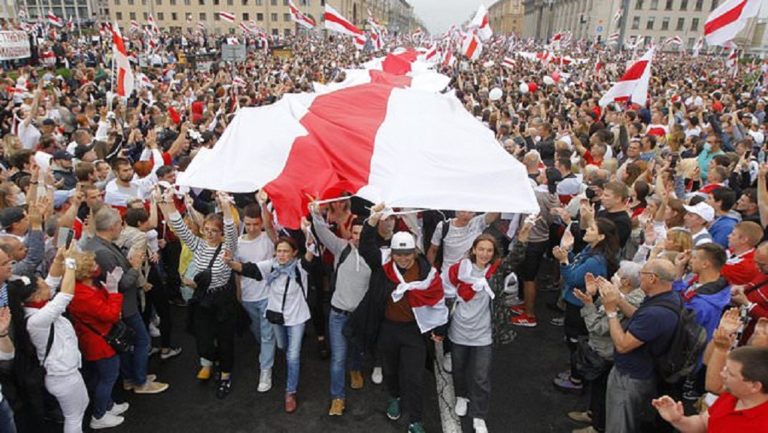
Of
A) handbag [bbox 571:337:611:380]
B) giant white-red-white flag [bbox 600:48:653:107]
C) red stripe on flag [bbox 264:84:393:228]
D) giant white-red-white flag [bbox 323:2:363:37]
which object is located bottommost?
handbag [bbox 571:337:611:380]

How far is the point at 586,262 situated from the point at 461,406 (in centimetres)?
164

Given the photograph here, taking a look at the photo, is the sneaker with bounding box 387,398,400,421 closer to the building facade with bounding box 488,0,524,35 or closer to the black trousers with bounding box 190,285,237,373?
the black trousers with bounding box 190,285,237,373

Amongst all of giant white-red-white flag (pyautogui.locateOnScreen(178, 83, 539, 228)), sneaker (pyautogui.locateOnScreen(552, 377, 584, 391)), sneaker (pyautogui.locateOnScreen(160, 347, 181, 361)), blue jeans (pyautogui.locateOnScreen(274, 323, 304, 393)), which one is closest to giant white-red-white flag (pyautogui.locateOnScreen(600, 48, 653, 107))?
giant white-red-white flag (pyautogui.locateOnScreen(178, 83, 539, 228))

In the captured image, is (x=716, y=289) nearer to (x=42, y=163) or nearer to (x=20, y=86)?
(x=42, y=163)

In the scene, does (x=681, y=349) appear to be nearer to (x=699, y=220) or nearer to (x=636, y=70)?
(x=699, y=220)

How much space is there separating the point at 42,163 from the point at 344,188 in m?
3.27

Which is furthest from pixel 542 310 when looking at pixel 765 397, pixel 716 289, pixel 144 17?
pixel 144 17

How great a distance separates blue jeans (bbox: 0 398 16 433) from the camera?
329 centimetres

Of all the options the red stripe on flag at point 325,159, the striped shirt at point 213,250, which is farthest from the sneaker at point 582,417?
the striped shirt at point 213,250

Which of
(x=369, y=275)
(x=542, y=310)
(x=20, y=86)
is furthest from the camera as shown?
(x=20, y=86)

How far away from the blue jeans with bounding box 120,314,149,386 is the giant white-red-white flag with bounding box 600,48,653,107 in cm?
1009

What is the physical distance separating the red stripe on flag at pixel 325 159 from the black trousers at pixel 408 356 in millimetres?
1199

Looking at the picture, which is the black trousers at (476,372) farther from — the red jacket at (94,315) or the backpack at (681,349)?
the red jacket at (94,315)

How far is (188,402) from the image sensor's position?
4559 millimetres
